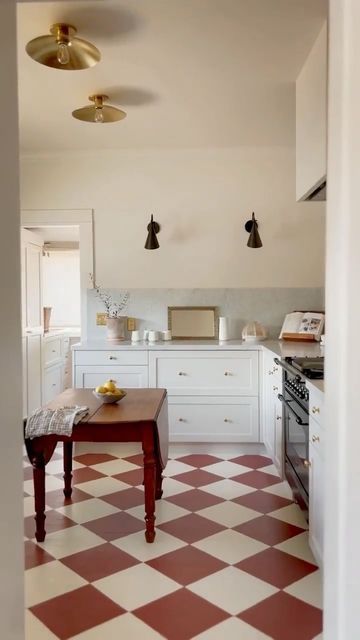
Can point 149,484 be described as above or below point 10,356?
below

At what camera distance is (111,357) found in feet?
14.4

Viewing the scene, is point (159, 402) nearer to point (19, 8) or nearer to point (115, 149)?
point (19, 8)

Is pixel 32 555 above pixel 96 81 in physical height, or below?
below

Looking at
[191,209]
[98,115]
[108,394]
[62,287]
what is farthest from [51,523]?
[62,287]

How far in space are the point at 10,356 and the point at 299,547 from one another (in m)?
2.02

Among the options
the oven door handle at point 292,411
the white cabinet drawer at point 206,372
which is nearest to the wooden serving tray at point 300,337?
the white cabinet drawer at point 206,372

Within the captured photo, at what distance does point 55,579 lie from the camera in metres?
2.40

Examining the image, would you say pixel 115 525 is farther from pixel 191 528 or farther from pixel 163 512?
pixel 191 528

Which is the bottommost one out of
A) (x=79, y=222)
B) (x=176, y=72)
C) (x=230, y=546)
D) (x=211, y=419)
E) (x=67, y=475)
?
(x=230, y=546)

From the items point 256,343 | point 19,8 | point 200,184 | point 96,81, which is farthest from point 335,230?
point 200,184

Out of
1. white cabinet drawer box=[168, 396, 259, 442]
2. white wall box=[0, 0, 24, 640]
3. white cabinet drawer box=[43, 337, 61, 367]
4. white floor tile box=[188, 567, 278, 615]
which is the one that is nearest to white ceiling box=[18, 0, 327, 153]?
white wall box=[0, 0, 24, 640]

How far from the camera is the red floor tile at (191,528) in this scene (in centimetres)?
284

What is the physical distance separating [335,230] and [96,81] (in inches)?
98.9

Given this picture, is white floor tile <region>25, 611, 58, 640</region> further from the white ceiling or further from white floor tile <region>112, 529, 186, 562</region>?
the white ceiling
